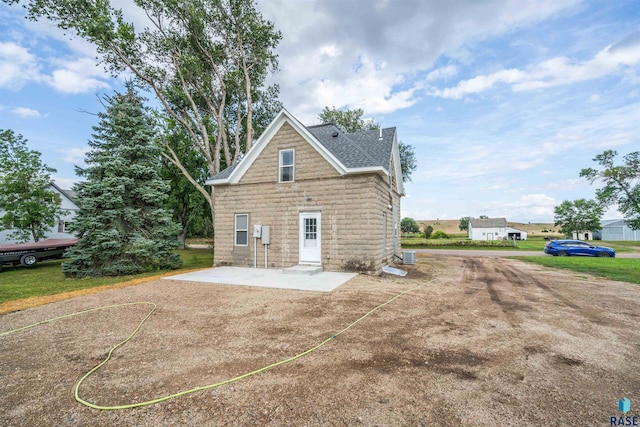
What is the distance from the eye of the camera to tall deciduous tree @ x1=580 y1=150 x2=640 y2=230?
2428 cm

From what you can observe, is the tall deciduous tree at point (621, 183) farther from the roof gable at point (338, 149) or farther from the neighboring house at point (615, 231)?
the neighboring house at point (615, 231)

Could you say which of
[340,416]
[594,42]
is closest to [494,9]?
[594,42]

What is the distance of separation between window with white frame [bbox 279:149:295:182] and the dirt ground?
6.08m

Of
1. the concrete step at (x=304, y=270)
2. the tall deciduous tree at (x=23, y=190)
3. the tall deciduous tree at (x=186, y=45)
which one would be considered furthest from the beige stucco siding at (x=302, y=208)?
the tall deciduous tree at (x=23, y=190)

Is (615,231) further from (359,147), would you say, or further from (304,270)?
(304,270)

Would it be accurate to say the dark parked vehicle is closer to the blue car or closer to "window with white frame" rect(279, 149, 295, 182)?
"window with white frame" rect(279, 149, 295, 182)

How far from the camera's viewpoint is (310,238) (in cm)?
1081

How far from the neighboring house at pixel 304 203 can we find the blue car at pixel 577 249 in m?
17.1

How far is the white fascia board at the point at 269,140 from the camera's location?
1043 cm

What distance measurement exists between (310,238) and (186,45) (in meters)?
15.7

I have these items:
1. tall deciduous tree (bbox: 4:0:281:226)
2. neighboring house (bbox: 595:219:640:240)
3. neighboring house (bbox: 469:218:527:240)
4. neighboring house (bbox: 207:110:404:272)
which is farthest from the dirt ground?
neighboring house (bbox: 595:219:640:240)

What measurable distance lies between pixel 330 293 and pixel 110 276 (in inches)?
379

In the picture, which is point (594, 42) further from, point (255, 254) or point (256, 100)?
point (256, 100)

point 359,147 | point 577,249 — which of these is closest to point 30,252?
point 359,147
